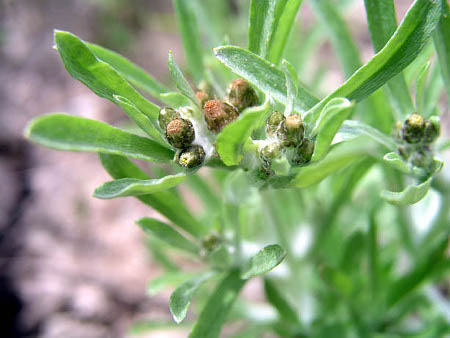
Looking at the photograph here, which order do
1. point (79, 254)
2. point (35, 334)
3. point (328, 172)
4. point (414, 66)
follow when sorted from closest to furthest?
point (328, 172)
point (414, 66)
point (35, 334)
point (79, 254)

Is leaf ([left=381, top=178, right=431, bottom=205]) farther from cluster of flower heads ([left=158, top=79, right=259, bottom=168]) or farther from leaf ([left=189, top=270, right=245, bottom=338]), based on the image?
leaf ([left=189, top=270, right=245, bottom=338])

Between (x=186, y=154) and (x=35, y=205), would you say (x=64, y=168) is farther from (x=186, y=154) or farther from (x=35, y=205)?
(x=186, y=154)

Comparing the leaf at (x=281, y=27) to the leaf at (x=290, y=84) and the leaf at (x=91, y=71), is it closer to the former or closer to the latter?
the leaf at (x=290, y=84)

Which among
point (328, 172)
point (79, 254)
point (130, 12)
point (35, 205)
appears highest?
point (130, 12)

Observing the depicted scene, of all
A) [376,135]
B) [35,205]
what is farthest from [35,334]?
[376,135]

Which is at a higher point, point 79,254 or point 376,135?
point 376,135

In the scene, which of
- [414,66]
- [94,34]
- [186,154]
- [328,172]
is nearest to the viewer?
[186,154]

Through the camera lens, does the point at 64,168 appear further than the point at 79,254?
Yes

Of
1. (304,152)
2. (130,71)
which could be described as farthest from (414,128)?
(130,71)
